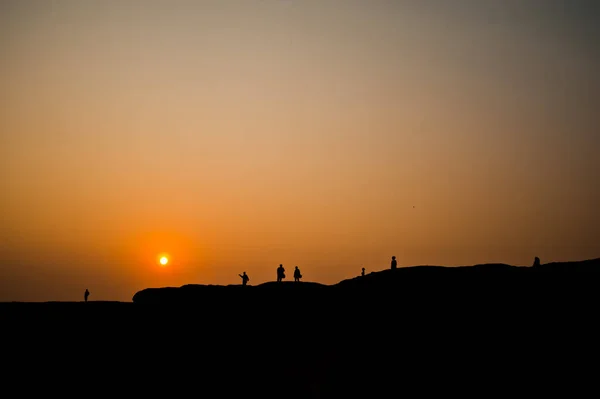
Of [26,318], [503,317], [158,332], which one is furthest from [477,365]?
[26,318]

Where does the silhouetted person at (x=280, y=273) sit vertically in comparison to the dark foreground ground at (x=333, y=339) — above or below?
above

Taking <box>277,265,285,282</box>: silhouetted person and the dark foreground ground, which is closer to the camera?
the dark foreground ground

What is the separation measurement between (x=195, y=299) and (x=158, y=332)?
10.9 ft

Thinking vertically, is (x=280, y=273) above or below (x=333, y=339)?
above

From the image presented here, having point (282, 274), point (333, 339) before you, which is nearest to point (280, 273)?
point (282, 274)

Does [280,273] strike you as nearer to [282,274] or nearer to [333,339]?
[282,274]

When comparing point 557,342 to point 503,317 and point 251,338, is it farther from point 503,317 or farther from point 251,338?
point 251,338

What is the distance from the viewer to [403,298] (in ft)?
86.0

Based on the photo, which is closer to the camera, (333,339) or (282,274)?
(333,339)

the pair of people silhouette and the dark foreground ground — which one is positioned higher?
the pair of people silhouette

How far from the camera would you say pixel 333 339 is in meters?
27.4

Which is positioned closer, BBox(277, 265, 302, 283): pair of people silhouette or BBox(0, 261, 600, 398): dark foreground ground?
BBox(0, 261, 600, 398): dark foreground ground

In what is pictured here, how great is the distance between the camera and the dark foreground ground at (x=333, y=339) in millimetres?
22094

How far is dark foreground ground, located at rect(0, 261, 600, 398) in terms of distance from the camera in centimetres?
2209
